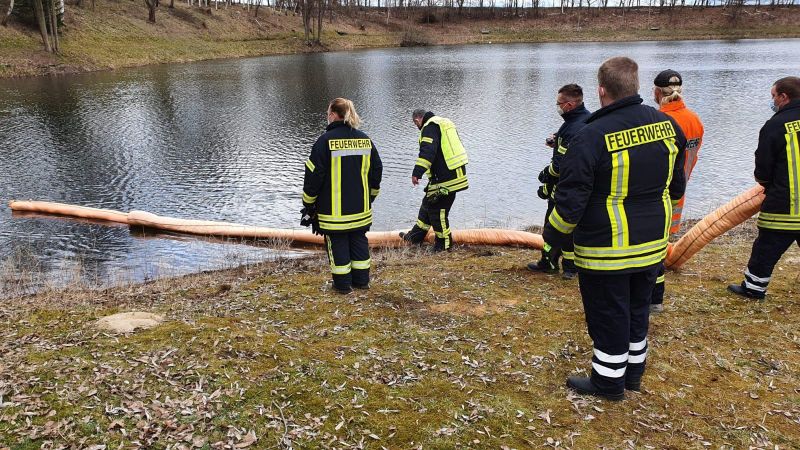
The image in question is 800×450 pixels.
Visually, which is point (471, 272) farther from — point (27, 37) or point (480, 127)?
point (27, 37)

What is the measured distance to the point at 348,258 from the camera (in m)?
6.97

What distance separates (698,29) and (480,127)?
76102 mm

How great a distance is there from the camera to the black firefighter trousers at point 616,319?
166 inches


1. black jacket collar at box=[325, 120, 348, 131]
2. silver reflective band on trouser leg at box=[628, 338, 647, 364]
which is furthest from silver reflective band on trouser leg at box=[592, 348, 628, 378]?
black jacket collar at box=[325, 120, 348, 131]

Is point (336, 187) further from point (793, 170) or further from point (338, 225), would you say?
point (793, 170)

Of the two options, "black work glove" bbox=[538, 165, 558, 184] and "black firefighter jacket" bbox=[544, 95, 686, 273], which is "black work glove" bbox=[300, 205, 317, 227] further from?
"black firefighter jacket" bbox=[544, 95, 686, 273]

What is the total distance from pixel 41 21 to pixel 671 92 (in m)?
44.2

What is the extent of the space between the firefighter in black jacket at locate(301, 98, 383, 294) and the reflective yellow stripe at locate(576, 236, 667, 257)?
3200mm

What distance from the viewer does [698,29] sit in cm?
8312

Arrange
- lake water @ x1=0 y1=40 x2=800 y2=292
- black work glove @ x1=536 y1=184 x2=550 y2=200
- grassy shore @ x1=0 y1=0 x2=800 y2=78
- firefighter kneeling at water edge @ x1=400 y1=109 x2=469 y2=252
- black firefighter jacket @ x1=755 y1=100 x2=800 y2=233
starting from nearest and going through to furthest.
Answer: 1. black firefighter jacket @ x1=755 y1=100 x2=800 y2=233
2. black work glove @ x1=536 y1=184 x2=550 y2=200
3. firefighter kneeling at water edge @ x1=400 y1=109 x2=469 y2=252
4. lake water @ x1=0 y1=40 x2=800 y2=292
5. grassy shore @ x1=0 y1=0 x2=800 y2=78

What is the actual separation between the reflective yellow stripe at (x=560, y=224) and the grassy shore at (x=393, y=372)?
137cm

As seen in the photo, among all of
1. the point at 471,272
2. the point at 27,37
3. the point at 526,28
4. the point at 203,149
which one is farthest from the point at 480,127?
the point at 526,28

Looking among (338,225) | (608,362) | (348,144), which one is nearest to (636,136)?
(608,362)

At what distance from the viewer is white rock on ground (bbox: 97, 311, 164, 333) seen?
5.66 metres
